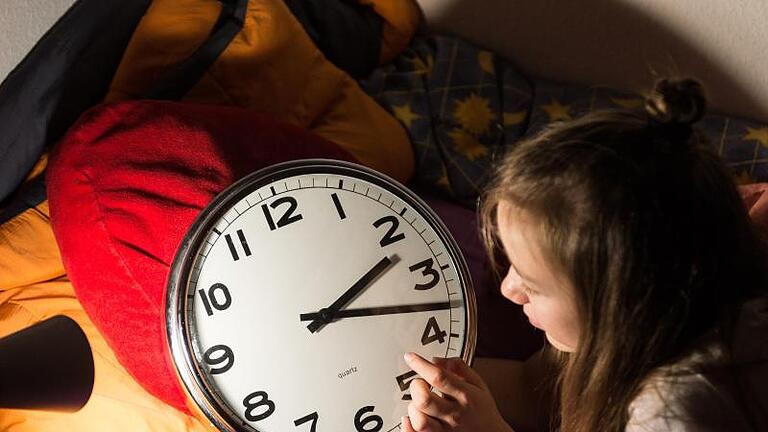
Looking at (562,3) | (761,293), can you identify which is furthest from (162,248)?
(562,3)

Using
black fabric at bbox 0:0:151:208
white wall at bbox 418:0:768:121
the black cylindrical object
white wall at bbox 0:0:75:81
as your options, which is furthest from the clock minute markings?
white wall at bbox 418:0:768:121

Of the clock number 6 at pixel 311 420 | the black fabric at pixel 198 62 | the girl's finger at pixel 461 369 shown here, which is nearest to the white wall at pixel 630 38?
the black fabric at pixel 198 62

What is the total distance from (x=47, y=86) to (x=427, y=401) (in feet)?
1.98

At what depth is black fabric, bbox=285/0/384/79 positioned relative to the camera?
53.5 inches

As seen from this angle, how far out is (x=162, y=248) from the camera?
0.95 meters

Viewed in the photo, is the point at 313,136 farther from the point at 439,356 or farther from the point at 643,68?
the point at 643,68

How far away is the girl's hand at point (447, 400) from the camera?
0.89m

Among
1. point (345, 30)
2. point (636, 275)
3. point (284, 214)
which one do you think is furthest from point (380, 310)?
point (345, 30)

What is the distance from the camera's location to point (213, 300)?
877 mm

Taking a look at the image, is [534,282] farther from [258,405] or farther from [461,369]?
[258,405]

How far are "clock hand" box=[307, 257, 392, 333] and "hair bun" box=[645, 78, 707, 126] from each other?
1.02 ft

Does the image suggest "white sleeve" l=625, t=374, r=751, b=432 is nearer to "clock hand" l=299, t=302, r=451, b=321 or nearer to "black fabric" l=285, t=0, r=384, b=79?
"clock hand" l=299, t=302, r=451, b=321

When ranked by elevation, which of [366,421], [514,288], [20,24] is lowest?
[366,421]

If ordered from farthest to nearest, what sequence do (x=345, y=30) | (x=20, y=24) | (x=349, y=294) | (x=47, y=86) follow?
(x=345, y=30) < (x=20, y=24) < (x=47, y=86) < (x=349, y=294)
